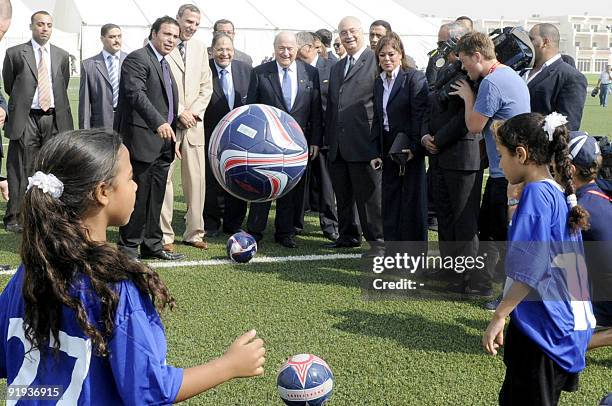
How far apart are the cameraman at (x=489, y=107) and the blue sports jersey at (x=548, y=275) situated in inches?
97.2

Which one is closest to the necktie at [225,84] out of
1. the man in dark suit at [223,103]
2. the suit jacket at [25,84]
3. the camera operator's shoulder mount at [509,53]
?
the man in dark suit at [223,103]

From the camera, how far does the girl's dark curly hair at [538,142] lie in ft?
12.6

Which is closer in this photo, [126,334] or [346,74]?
[126,334]

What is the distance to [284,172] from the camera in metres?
7.37

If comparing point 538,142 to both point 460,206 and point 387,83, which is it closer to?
point 460,206

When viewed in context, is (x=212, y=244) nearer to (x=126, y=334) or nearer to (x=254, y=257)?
(x=254, y=257)

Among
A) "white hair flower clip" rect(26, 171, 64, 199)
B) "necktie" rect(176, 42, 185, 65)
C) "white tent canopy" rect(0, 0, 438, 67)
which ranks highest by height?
"white tent canopy" rect(0, 0, 438, 67)

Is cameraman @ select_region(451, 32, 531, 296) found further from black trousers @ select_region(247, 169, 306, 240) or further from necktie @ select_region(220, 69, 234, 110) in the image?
necktie @ select_region(220, 69, 234, 110)

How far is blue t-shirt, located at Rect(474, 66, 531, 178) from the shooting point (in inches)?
237

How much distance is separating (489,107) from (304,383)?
297cm

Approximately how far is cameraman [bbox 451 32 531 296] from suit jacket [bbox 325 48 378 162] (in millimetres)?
1532

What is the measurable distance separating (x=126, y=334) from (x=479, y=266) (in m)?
4.81

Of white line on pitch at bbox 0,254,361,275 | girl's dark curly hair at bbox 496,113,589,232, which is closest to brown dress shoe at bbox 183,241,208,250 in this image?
white line on pitch at bbox 0,254,361,275

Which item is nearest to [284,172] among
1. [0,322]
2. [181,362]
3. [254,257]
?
[254,257]
